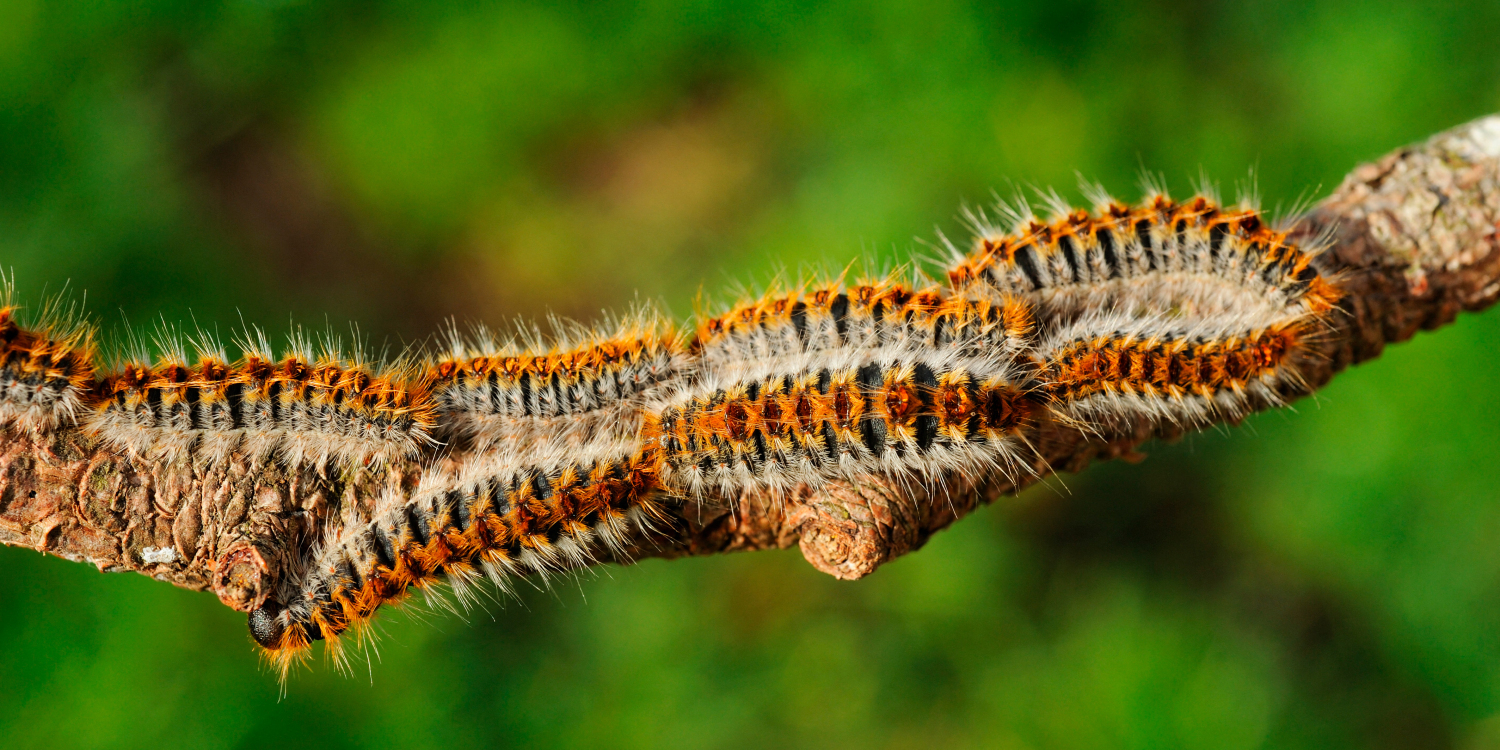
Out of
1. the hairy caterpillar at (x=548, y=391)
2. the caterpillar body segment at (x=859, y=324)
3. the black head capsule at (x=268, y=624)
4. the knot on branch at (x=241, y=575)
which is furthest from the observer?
the hairy caterpillar at (x=548, y=391)

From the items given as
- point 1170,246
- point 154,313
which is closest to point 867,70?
point 1170,246

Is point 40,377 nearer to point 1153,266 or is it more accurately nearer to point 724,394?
point 724,394

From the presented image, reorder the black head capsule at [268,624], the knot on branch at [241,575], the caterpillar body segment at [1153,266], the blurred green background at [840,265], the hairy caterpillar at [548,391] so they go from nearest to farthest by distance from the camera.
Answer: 1. the knot on branch at [241,575]
2. the black head capsule at [268,624]
3. the hairy caterpillar at [548,391]
4. the caterpillar body segment at [1153,266]
5. the blurred green background at [840,265]

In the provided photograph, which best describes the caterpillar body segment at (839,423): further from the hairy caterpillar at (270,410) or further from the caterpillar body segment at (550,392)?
the hairy caterpillar at (270,410)

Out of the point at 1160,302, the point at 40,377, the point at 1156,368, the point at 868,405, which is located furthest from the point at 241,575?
the point at 1160,302

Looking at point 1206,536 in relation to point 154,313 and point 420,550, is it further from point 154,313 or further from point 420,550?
point 154,313

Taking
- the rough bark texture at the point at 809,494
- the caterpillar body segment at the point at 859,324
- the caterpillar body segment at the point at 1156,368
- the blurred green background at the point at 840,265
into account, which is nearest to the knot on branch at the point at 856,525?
the rough bark texture at the point at 809,494

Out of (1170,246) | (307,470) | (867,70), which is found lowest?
(1170,246)
